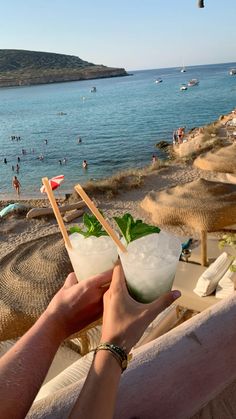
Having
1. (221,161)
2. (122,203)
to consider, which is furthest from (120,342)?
(122,203)

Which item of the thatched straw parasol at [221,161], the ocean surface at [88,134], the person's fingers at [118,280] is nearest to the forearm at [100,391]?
the person's fingers at [118,280]

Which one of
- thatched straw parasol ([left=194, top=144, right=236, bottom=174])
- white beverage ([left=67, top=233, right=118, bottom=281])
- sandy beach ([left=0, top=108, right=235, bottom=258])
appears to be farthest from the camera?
sandy beach ([left=0, top=108, right=235, bottom=258])

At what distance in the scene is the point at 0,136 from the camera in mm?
46688

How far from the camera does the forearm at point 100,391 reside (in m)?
1.06

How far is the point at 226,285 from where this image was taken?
16.0ft

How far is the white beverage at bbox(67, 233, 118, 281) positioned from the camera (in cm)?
153

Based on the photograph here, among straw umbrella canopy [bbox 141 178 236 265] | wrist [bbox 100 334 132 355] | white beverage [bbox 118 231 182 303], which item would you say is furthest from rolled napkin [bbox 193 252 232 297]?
wrist [bbox 100 334 132 355]

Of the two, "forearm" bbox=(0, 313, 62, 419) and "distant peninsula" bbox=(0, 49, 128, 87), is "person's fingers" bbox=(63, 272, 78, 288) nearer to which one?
"forearm" bbox=(0, 313, 62, 419)

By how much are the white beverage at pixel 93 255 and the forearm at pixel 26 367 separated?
0.26 m

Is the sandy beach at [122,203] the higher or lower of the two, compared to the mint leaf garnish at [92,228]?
lower

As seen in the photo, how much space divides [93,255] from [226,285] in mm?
3693

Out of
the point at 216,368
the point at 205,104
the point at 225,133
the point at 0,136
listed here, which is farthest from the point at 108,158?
the point at 205,104

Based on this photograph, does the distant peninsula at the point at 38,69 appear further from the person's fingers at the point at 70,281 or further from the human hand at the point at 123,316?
the human hand at the point at 123,316

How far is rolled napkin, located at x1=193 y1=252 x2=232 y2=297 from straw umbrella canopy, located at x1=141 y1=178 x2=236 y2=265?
89 centimetres
